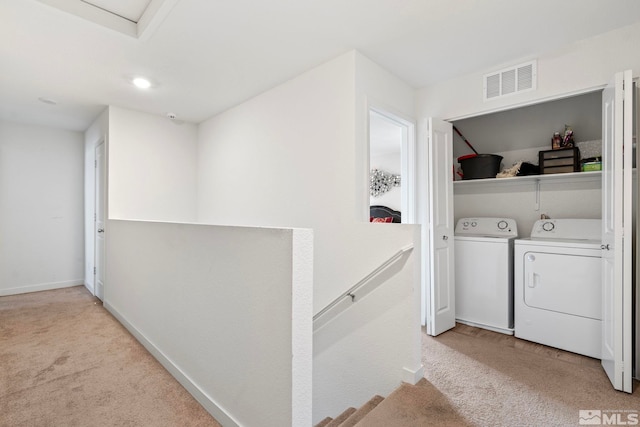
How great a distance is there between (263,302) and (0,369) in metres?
2.53

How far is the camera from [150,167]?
423 cm

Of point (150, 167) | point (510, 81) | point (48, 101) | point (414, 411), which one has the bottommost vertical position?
point (414, 411)

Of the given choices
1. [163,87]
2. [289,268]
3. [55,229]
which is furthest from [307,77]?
[55,229]

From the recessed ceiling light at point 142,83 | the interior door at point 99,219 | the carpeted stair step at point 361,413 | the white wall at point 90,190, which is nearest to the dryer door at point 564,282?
the carpeted stair step at point 361,413

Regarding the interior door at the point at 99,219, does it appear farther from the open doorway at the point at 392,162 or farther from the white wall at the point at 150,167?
the open doorway at the point at 392,162

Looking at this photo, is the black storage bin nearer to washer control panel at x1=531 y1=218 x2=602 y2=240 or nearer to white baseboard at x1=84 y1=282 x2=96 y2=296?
washer control panel at x1=531 y1=218 x2=602 y2=240

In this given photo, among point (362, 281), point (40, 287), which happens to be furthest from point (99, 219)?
point (362, 281)

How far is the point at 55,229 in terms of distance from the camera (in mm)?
4828

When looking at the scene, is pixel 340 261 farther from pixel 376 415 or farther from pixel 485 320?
pixel 485 320

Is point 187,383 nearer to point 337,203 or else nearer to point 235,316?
point 235,316

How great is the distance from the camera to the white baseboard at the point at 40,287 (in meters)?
4.48

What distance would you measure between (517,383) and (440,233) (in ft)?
4.46

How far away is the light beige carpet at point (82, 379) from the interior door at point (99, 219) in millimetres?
703

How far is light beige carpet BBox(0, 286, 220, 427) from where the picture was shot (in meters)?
1.89
